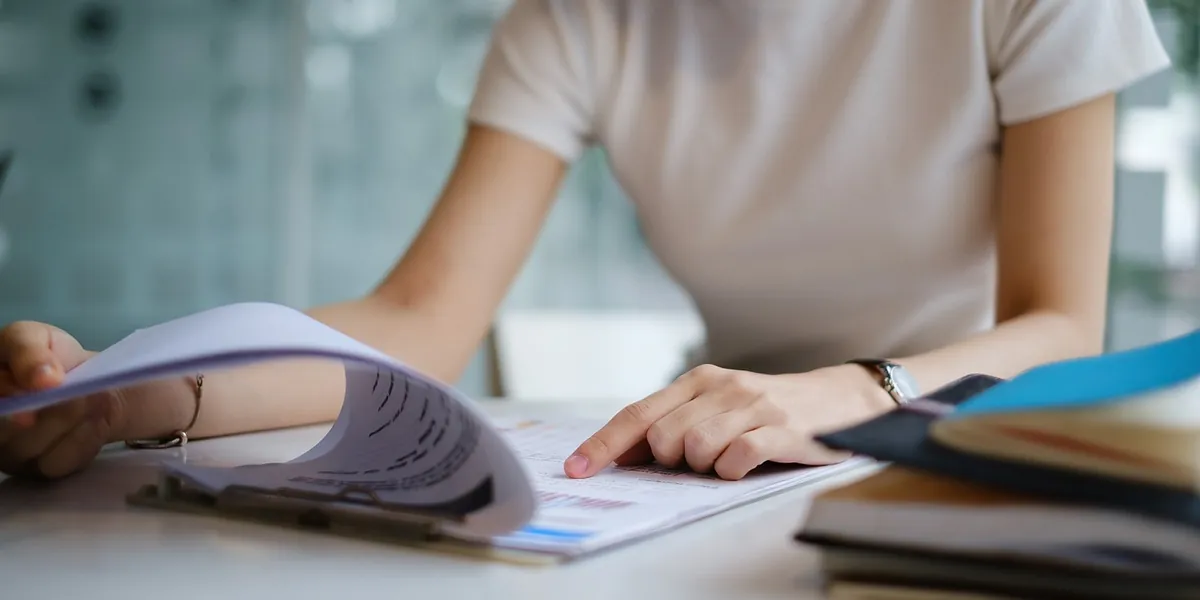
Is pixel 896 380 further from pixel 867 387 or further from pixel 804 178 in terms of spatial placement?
pixel 804 178

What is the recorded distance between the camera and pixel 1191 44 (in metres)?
2.76

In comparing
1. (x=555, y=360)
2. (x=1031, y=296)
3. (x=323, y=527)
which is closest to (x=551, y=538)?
(x=323, y=527)

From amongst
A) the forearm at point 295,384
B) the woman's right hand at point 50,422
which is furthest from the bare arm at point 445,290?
the woman's right hand at point 50,422

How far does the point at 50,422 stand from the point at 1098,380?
54 centimetres

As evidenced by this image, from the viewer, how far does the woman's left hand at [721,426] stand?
0.56m

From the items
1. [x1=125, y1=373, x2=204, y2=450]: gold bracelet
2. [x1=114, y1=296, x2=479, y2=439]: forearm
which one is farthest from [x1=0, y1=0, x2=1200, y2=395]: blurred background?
[x1=125, y1=373, x2=204, y2=450]: gold bracelet

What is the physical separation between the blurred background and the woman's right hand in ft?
6.31

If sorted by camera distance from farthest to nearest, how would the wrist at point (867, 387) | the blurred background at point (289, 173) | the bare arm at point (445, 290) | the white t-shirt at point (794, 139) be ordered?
the blurred background at point (289, 173) < the white t-shirt at point (794, 139) < the bare arm at point (445, 290) < the wrist at point (867, 387)

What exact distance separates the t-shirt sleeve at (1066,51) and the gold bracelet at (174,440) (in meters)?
0.70

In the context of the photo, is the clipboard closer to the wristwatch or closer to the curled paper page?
the curled paper page

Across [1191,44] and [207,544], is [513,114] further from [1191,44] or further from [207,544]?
[1191,44]

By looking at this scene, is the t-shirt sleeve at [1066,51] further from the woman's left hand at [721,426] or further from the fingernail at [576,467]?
the fingernail at [576,467]

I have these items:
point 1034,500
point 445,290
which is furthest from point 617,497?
point 445,290

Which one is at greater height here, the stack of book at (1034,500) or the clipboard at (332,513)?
the stack of book at (1034,500)
